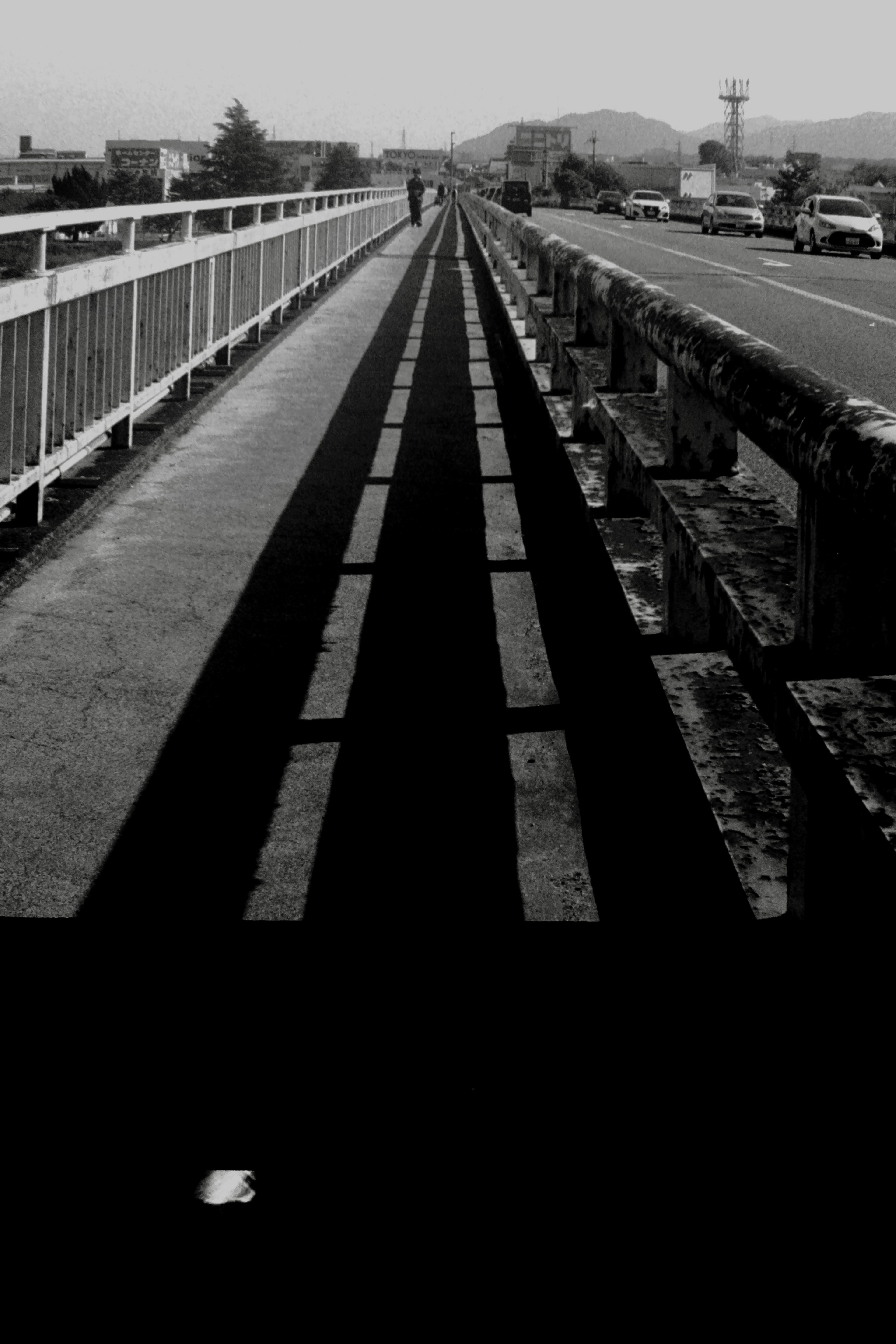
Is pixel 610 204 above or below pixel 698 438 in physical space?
above

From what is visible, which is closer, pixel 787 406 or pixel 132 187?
pixel 787 406

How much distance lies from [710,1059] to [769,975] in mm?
173

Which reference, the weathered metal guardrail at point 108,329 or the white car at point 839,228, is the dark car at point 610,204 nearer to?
the white car at point 839,228

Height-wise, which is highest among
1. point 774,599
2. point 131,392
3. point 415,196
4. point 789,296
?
point 415,196

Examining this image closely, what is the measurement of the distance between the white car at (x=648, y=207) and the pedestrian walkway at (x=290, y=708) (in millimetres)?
71362

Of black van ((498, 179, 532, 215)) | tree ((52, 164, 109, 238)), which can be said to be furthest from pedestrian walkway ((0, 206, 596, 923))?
tree ((52, 164, 109, 238))

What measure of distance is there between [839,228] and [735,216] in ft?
49.5

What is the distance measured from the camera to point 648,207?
7694 centimetres

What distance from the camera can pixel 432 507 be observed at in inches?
307

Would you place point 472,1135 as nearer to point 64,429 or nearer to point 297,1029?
point 297,1029

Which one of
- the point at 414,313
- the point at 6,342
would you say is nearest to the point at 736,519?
the point at 6,342

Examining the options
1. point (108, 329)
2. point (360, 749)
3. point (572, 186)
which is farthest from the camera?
point (572, 186)

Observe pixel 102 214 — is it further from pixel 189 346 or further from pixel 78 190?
pixel 78 190

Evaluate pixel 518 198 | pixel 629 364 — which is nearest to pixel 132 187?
pixel 518 198
